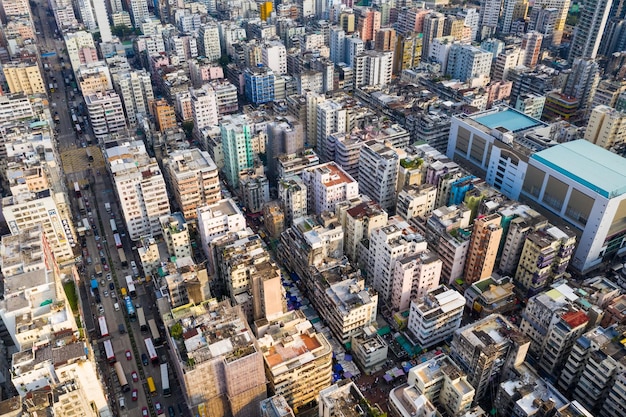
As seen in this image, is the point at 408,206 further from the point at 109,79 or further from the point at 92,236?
the point at 109,79

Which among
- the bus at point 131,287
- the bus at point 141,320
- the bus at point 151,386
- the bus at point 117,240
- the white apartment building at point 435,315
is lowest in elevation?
the bus at point 151,386

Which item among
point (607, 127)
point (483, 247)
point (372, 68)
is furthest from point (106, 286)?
point (607, 127)

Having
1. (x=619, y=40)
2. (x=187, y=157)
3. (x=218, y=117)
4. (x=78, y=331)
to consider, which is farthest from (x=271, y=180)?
(x=619, y=40)

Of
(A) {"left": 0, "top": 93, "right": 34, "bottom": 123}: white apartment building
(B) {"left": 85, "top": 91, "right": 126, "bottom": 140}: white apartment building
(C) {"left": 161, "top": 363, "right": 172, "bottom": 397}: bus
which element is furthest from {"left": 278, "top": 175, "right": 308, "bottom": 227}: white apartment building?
(A) {"left": 0, "top": 93, "right": 34, "bottom": 123}: white apartment building

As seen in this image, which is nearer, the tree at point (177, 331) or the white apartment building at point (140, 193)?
the tree at point (177, 331)

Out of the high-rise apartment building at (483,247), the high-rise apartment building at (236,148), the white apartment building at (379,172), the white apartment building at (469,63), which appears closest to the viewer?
the high-rise apartment building at (483,247)

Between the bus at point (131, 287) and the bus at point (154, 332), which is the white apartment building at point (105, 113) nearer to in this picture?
the bus at point (131, 287)

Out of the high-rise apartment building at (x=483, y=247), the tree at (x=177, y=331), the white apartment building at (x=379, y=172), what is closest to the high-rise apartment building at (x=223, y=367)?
the tree at (x=177, y=331)

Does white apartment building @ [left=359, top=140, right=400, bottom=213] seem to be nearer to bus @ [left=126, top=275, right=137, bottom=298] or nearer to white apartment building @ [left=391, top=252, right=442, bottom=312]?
white apartment building @ [left=391, top=252, right=442, bottom=312]
